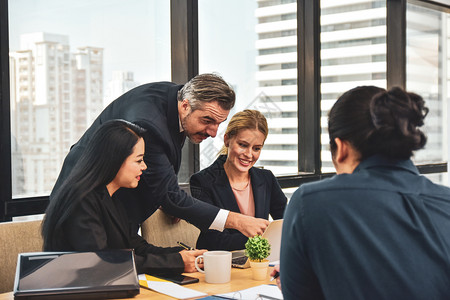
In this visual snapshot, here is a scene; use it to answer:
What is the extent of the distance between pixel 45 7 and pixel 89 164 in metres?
1.37

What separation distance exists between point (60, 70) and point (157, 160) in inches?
43.3

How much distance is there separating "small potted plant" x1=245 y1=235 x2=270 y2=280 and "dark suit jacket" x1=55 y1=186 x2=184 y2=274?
27cm

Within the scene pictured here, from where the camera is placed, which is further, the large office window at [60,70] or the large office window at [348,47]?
the large office window at [348,47]

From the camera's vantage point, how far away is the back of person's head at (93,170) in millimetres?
1907

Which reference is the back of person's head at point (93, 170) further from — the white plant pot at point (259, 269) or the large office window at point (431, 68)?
the large office window at point (431, 68)

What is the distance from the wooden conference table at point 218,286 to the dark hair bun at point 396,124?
84cm

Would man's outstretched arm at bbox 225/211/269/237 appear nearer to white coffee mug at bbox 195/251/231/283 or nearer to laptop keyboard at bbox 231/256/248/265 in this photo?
laptop keyboard at bbox 231/256/248/265

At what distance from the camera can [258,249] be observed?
1.95 meters

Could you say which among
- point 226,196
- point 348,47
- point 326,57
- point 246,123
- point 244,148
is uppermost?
point 348,47

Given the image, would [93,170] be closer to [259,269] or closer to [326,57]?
[259,269]

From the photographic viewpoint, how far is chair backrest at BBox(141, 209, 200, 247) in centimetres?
268

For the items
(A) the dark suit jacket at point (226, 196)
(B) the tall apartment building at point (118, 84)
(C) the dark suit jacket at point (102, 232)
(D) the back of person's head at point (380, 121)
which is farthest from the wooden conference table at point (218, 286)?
(B) the tall apartment building at point (118, 84)

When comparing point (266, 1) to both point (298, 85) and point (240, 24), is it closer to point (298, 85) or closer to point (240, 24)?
point (240, 24)

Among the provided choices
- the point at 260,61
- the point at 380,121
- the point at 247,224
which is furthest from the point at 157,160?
the point at 260,61
